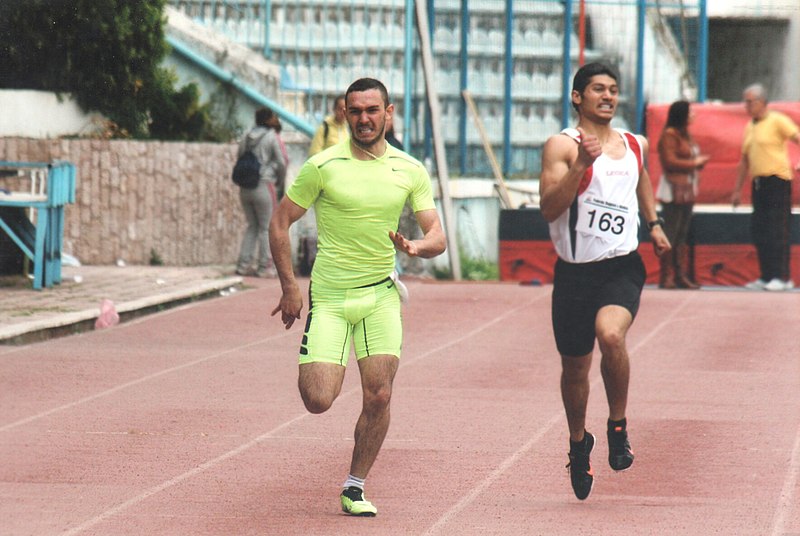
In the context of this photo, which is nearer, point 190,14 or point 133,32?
point 133,32

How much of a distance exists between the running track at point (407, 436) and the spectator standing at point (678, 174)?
2.95 meters

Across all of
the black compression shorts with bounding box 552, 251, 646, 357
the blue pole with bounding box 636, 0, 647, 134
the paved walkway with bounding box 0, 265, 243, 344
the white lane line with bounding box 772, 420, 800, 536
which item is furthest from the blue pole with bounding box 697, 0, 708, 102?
the black compression shorts with bounding box 552, 251, 646, 357

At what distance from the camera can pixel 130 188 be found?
741 inches

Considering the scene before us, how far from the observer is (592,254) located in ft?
24.5

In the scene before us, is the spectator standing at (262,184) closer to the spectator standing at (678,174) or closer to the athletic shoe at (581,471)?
the spectator standing at (678,174)

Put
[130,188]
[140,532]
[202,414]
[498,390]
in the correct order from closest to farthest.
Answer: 1. [140,532]
2. [202,414]
3. [498,390]
4. [130,188]

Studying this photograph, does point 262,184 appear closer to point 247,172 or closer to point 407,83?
point 247,172

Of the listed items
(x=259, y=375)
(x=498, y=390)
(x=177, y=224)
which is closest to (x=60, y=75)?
(x=177, y=224)

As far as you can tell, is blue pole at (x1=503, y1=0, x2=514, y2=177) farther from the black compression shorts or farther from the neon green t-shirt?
the neon green t-shirt

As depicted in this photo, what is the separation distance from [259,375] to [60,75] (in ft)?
28.0

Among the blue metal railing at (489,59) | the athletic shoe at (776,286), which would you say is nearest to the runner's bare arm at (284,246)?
the athletic shoe at (776,286)

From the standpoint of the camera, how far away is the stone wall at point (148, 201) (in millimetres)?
18672

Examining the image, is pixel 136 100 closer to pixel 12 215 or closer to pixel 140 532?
pixel 12 215

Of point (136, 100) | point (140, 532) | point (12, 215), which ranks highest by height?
point (136, 100)
